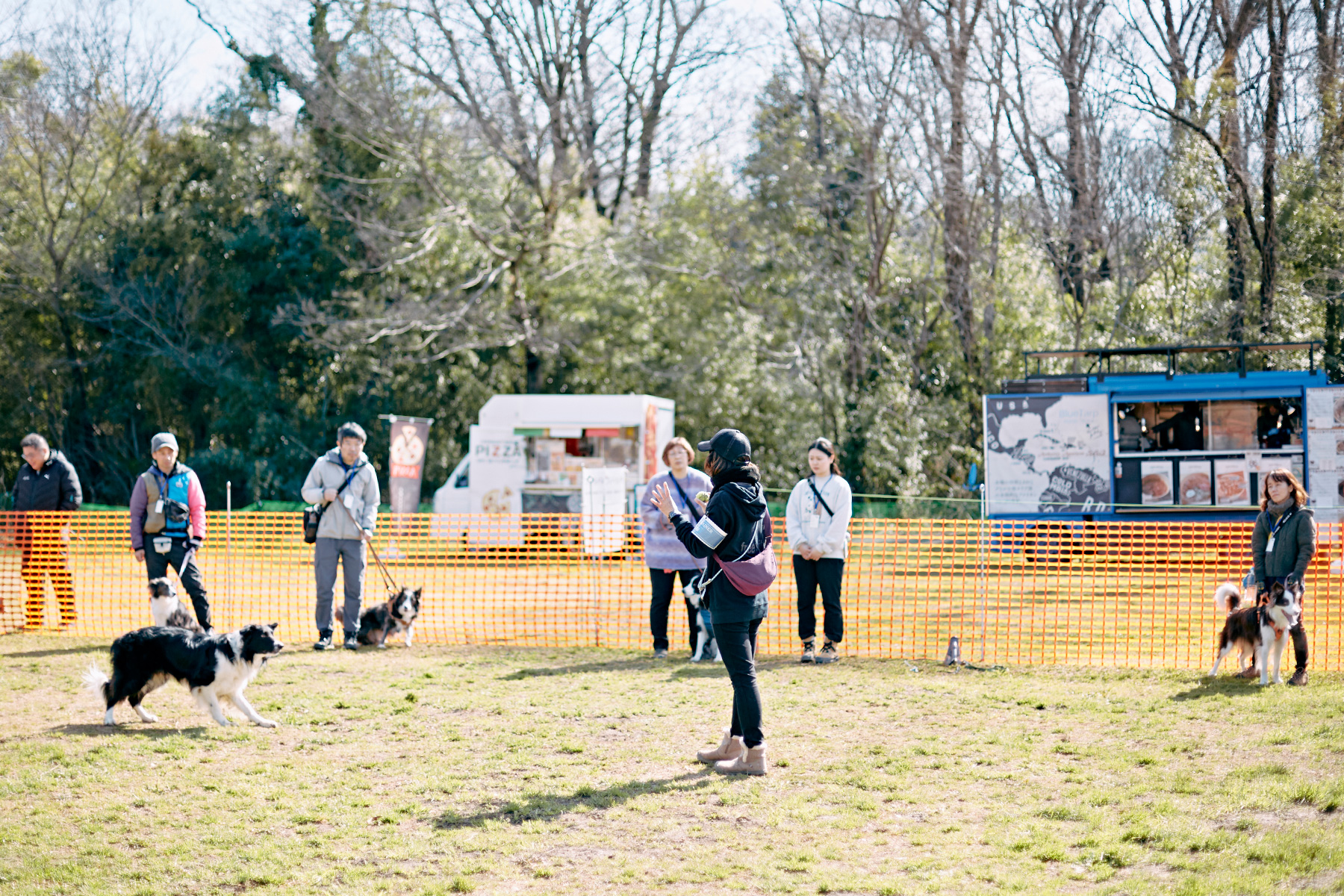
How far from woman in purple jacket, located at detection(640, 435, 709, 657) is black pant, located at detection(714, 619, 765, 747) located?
2.27 m

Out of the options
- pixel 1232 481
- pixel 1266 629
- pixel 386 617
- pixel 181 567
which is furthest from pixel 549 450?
pixel 1266 629

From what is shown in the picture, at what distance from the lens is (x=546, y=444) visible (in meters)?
19.5

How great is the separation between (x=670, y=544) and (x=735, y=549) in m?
3.22

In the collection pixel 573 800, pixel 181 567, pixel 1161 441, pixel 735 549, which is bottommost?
pixel 573 800

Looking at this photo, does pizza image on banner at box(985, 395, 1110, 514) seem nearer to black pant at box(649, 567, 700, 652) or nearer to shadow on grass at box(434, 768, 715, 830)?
black pant at box(649, 567, 700, 652)

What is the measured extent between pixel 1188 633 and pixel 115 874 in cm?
768

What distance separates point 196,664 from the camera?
6.83 m

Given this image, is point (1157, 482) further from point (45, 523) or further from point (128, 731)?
point (128, 731)

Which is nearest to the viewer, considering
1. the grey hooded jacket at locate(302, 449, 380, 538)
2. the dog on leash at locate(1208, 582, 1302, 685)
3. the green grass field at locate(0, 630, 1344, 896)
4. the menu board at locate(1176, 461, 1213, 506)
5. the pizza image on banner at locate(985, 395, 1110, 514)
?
the green grass field at locate(0, 630, 1344, 896)

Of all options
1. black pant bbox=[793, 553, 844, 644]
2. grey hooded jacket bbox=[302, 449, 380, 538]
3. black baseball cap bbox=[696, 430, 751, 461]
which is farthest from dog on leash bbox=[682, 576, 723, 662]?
black baseball cap bbox=[696, 430, 751, 461]

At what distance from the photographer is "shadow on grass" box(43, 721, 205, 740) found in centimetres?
666

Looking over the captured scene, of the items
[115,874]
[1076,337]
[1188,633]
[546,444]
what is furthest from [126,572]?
[1076,337]

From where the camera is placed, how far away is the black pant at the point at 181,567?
9.01m

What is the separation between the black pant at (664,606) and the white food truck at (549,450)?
30.7 feet
